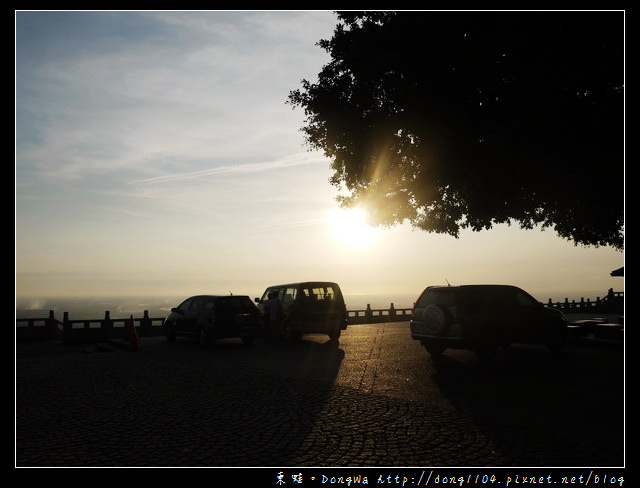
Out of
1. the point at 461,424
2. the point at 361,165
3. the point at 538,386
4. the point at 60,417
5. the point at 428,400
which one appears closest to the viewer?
the point at 461,424

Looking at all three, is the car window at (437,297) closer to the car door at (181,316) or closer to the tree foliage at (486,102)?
the tree foliage at (486,102)

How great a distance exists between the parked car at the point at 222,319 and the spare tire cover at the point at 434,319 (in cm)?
766

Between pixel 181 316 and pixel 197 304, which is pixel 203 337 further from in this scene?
pixel 181 316

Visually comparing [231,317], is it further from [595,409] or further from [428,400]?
[595,409]

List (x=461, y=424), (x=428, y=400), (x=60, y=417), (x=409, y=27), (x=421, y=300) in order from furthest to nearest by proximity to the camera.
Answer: (x=409, y=27) < (x=421, y=300) < (x=428, y=400) < (x=60, y=417) < (x=461, y=424)

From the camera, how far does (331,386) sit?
401 inches

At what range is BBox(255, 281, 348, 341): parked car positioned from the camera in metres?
18.9

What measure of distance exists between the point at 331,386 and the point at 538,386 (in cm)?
374

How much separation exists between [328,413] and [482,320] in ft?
19.3

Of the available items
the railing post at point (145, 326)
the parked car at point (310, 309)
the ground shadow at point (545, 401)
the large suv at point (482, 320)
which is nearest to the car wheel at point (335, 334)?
the parked car at point (310, 309)

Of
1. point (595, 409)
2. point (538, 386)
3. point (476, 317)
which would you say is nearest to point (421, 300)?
point (476, 317)

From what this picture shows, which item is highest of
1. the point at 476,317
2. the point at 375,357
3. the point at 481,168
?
the point at 481,168

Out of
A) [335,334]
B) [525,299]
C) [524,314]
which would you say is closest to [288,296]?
[335,334]

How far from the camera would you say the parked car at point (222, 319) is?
18.5 metres
